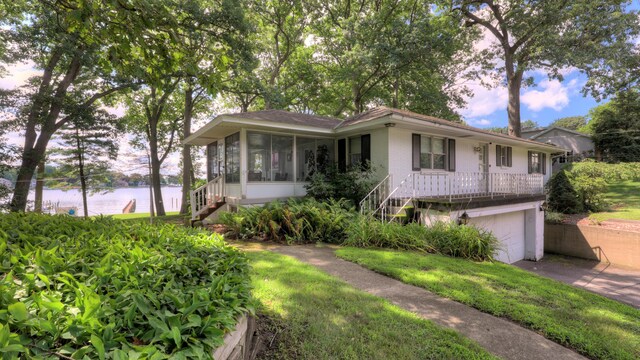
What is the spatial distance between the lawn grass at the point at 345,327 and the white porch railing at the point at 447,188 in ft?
15.2

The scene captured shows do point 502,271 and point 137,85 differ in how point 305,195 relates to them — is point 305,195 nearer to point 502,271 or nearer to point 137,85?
point 502,271

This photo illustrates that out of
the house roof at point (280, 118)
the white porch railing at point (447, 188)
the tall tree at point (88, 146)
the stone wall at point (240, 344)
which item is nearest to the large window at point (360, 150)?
the house roof at point (280, 118)

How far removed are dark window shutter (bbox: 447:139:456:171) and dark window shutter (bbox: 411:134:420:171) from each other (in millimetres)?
1743

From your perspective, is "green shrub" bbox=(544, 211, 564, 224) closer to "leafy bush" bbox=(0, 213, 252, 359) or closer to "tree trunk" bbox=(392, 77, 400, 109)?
"tree trunk" bbox=(392, 77, 400, 109)

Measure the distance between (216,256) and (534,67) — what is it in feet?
76.7

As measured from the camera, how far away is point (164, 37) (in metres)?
3.76

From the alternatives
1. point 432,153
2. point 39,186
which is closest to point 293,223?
point 432,153

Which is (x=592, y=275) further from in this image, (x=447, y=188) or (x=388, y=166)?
(x=388, y=166)

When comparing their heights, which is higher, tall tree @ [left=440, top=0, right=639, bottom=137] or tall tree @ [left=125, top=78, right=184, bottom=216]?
tall tree @ [left=440, top=0, right=639, bottom=137]

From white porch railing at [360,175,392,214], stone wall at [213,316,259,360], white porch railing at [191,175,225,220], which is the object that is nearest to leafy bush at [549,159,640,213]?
white porch railing at [360,175,392,214]

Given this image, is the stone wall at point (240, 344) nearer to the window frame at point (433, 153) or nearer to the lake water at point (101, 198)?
the window frame at point (433, 153)

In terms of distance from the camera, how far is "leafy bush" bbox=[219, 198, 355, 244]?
7.22 meters

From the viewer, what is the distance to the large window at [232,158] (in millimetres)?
9844

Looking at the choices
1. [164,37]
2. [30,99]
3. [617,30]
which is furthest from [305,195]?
[617,30]
